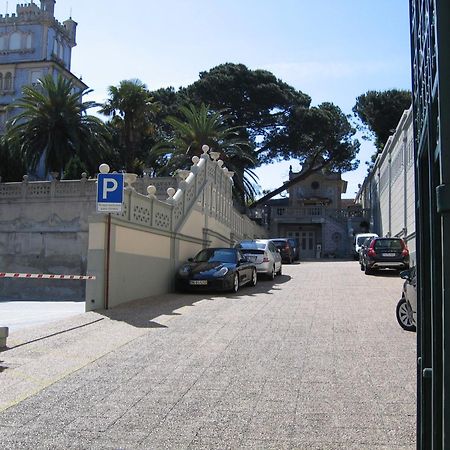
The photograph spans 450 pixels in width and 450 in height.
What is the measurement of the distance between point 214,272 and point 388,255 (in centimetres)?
970

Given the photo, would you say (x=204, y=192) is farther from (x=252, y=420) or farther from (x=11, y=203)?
(x=252, y=420)

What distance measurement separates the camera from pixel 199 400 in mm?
→ 5508

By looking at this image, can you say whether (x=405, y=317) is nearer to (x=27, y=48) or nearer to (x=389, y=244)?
(x=389, y=244)

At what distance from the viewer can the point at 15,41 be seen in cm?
5916

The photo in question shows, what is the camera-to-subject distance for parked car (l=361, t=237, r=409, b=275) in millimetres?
22219

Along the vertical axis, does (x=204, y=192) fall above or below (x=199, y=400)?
above

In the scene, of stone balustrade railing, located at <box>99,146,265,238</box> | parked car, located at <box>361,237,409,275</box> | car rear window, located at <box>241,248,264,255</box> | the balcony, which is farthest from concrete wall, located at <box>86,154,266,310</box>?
the balcony

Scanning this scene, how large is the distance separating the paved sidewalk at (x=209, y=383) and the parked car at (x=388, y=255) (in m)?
11.6

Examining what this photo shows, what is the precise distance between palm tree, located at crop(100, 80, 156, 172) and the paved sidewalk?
33.0 m

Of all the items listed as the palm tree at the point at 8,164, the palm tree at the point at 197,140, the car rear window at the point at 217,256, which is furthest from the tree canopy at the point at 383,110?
the car rear window at the point at 217,256

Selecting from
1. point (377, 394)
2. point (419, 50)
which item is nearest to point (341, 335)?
point (377, 394)

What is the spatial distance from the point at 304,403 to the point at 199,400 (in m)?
1.04

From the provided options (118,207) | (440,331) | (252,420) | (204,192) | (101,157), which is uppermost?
(101,157)

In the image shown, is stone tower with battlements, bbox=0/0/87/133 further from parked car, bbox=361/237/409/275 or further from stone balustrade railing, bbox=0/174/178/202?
parked car, bbox=361/237/409/275
